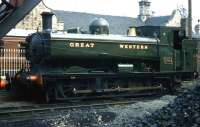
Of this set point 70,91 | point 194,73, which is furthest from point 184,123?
point 194,73

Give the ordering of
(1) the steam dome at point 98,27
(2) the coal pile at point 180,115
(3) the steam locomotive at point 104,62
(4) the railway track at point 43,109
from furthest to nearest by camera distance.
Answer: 1. (1) the steam dome at point 98,27
2. (3) the steam locomotive at point 104,62
3. (4) the railway track at point 43,109
4. (2) the coal pile at point 180,115

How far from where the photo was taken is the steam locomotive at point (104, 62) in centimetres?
1741

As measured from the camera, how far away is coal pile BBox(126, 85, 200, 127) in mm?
8961

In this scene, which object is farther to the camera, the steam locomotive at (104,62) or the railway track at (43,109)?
the steam locomotive at (104,62)

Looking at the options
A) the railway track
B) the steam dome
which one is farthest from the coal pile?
the steam dome

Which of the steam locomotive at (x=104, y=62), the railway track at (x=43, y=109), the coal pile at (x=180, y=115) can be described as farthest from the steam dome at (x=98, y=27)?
the coal pile at (x=180, y=115)

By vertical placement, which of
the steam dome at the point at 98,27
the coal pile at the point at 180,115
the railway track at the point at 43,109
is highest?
→ the steam dome at the point at 98,27

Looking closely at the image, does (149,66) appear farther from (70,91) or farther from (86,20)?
(86,20)

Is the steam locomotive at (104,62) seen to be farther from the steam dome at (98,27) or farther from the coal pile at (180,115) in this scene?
the coal pile at (180,115)

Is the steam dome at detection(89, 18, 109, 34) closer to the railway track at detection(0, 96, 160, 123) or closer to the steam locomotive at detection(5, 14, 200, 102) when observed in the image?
the steam locomotive at detection(5, 14, 200, 102)

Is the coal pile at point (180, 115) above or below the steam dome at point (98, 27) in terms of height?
below

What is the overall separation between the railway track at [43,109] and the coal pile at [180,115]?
4.61 meters

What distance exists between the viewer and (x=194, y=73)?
2119 centimetres

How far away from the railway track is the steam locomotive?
0.63m
